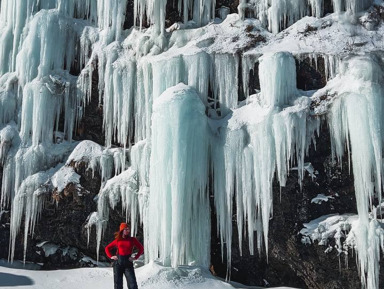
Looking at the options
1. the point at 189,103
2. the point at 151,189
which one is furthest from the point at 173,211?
the point at 189,103

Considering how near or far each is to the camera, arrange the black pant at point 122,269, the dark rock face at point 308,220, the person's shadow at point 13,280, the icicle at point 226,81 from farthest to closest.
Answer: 1. the icicle at point 226,81
2. the dark rock face at point 308,220
3. the person's shadow at point 13,280
4. the black pant at point 122,269

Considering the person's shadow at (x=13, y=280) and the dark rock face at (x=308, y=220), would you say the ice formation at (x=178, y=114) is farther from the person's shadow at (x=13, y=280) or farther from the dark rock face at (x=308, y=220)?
the person's shadow at (x=13, y=280)

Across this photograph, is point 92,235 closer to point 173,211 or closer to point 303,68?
point 173,211

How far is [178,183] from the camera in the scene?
1090 cm

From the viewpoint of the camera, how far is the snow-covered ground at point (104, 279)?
921 cm

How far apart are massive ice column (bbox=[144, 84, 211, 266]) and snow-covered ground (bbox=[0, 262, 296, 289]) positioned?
3.05ft

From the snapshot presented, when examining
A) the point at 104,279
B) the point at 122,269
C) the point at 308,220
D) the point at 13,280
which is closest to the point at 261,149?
the point at 308,220

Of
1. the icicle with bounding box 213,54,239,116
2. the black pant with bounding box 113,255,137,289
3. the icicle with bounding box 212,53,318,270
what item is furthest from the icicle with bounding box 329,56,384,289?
the black pant with bounding box 113,255,137,289

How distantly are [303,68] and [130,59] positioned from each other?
→ 454 centimetres

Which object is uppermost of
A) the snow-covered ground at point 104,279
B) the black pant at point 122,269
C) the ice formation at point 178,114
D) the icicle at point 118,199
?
the ice formation at point 178,114

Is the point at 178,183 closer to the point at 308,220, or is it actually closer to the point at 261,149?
the point at 261,149

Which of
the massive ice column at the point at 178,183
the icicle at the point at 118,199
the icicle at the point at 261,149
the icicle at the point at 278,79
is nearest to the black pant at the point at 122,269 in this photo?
the massive ice column at the point at 178,183

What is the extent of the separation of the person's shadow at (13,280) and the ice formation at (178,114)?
275 centimetres

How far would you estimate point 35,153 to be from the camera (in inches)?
538
